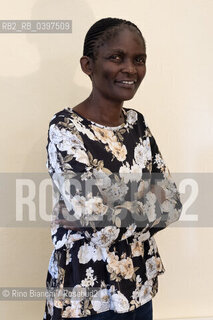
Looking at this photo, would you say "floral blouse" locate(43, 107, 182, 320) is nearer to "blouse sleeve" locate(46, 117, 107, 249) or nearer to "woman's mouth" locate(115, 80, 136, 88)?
"blouse sleeve" locate(46, 117, 107, 249)

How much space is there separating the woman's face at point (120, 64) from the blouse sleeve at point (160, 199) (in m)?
0.18

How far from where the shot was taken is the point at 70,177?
97cm

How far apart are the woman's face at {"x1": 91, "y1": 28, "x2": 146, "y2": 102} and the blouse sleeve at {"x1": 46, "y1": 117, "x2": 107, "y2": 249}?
0.14 m

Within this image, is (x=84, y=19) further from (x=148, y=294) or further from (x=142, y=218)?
(x=148, y=294)

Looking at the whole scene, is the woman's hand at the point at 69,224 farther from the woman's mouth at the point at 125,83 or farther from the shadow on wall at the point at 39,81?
the shadow on wall at the point at 39,81

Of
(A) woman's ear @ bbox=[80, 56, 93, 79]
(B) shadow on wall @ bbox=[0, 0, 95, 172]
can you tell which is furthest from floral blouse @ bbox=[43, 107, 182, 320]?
(B) shadow on wall @ bbox=[0, 0, 95, 172]

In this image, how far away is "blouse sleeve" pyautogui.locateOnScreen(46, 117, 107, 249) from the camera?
0.95 m

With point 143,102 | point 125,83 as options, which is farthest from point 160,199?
point 143,102

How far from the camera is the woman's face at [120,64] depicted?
1.03 meters

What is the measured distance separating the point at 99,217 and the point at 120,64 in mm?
369

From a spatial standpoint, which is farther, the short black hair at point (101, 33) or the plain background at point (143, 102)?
the plain background at point (143, 102)

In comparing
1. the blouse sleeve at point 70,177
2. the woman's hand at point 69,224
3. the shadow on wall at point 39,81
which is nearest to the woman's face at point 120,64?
the blouse sleeve at point 70,177

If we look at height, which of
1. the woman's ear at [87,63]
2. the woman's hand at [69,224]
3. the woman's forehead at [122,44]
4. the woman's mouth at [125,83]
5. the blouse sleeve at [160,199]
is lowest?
the woman's hand at [69,224]

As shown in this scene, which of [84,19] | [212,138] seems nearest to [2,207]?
[84,19]
